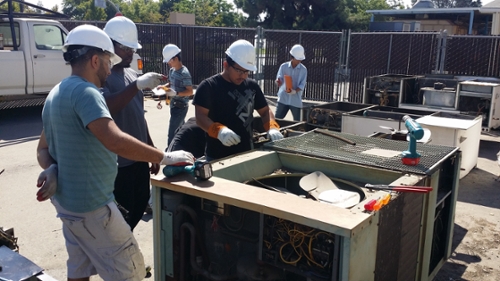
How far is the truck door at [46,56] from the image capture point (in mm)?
10131

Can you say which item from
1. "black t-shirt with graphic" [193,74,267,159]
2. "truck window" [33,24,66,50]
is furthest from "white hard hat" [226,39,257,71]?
"truck window" [33,24,66,50]

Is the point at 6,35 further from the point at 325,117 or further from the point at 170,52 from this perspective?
the point at 325,117

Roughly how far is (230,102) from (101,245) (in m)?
1.60

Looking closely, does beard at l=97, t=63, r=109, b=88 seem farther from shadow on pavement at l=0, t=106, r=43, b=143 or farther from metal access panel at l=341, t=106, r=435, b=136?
shadow on pavement at l=0, t=106, r=43, b=143

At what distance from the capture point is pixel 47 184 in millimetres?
2562

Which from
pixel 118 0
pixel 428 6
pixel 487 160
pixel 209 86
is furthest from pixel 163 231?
pixel 118 0

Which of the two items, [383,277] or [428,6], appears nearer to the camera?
[383,277]

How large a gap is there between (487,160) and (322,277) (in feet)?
21.1

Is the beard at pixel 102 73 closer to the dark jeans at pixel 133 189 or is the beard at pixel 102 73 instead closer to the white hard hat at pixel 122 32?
the white hard hat at pixel 122 32

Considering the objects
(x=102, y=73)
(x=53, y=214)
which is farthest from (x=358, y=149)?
(x=53, y=214)

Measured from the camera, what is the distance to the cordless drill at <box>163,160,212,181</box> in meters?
2.75

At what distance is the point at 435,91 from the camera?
28.1 feet

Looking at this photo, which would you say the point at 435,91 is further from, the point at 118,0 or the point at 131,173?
the point at 118,0

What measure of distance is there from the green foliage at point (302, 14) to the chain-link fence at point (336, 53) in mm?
17476
